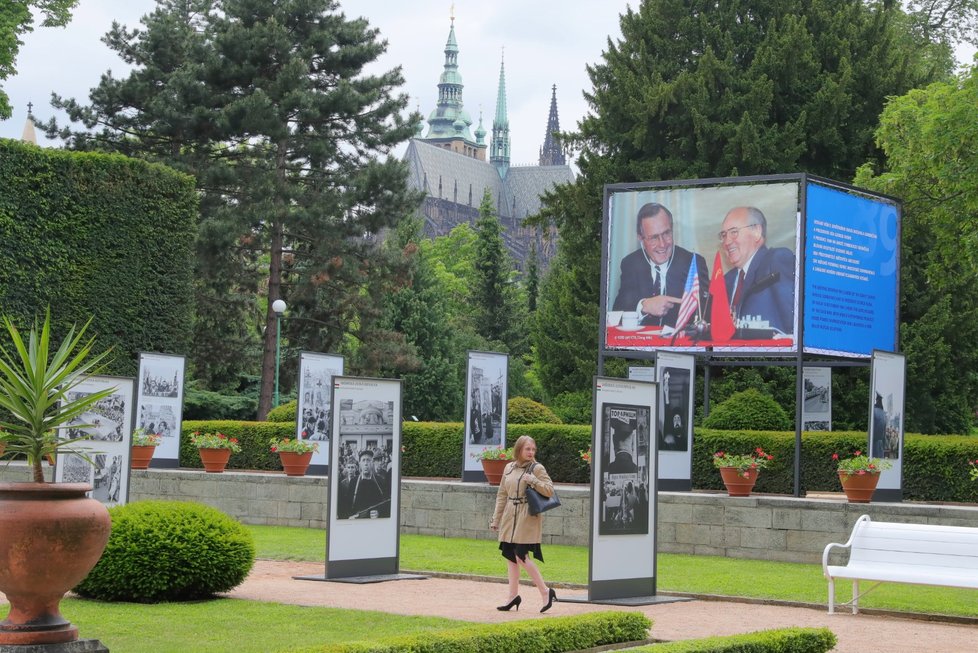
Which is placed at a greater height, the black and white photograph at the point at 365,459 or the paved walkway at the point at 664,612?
the black and white photograph at the point at 365,459

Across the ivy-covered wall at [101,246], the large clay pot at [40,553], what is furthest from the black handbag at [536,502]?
the ivy-covered wall at [101,246]

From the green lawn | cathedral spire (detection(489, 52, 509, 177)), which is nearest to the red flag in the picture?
the green lawn

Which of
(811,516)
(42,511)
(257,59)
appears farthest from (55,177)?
(42,511)

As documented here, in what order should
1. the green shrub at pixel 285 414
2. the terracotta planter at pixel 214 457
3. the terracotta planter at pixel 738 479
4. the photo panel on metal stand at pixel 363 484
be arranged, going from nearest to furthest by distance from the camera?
the photo panel on metal stand at pixel 363 484 → the terracotta planter at pixel 738 479 → the terracotta planter at pixel 214 457 → the green shrub at pixel 285 414

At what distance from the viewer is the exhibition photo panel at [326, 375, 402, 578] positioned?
15344 mm

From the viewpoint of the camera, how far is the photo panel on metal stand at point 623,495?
543 inches

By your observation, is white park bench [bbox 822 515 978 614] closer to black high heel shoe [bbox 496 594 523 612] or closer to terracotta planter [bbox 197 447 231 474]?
black high heel shoe [bbox 496 594 523 612]

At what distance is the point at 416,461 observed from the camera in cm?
2630

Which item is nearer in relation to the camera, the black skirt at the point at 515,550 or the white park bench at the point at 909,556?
the black skirt at the point at 515,550

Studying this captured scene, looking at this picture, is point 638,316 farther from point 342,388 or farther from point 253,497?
point 342,388

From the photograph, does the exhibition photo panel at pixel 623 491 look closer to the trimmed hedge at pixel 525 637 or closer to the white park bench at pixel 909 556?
the white park bench at pixel 909 556

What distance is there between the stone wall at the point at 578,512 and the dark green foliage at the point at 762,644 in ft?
27.1

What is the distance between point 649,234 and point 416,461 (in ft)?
21.6

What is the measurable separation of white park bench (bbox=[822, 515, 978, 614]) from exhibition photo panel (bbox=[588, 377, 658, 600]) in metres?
1.97
